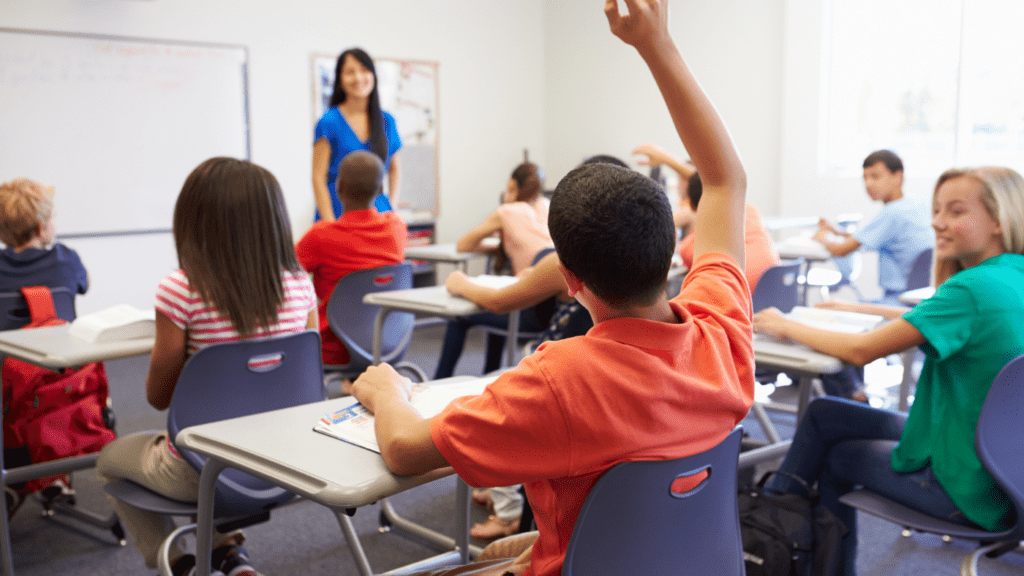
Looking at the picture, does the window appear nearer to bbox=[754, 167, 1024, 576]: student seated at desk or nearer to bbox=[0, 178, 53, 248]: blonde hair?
bbox=[754, 167, 1024, 576]: student seated at desk

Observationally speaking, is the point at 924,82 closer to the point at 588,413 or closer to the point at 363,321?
the point at 363,321

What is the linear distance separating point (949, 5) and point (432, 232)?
161 inches

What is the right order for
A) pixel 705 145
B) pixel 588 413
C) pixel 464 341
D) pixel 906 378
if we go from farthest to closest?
pixel 464 341, pixel 906 378, pixel 705 145, pixel 588 413

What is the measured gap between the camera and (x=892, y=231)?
406cm

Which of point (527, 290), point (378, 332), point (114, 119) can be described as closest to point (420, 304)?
point (378, 332)

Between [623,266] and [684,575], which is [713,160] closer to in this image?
[623,266]

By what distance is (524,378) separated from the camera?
3.02 feet

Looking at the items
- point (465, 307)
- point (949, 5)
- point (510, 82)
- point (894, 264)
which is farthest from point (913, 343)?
point (510, 82)

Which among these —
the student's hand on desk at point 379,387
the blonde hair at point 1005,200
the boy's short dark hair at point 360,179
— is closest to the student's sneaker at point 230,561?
the student's hand on desk at point 379,387

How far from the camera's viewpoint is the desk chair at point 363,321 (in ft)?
9.73

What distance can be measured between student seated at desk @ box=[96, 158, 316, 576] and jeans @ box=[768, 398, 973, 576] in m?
1.29

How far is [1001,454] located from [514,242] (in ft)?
7.69

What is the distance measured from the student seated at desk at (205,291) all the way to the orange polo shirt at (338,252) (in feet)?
4.02

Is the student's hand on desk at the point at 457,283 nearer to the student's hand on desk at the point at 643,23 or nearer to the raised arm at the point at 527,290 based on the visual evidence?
the raised arm at the point at 527,290
